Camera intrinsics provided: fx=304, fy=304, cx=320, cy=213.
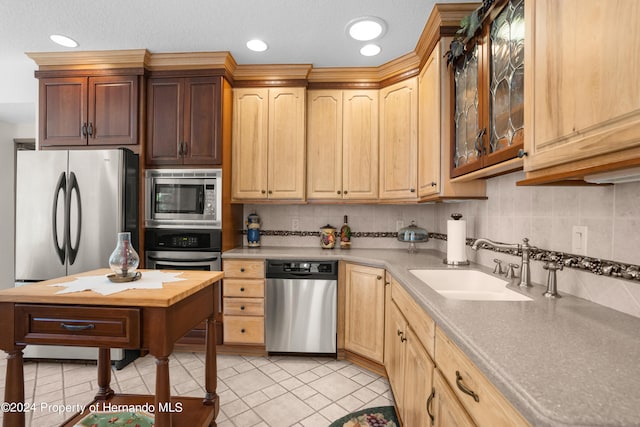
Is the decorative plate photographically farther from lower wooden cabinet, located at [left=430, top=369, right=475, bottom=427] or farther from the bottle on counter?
the bottle on counter

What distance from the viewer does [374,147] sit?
282 centimetres

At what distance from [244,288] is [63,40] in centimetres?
245

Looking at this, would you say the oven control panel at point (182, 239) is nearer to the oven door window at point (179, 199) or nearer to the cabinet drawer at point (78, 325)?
the oven door window at point (179, 199)

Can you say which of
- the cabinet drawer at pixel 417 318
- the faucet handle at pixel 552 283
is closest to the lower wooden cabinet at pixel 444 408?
the cabinet drawer at pixel 417 318

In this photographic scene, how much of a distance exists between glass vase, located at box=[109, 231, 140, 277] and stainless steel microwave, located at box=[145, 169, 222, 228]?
44.9 inches

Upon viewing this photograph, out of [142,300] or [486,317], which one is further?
[142,300]

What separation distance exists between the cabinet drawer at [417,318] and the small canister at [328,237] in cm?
117

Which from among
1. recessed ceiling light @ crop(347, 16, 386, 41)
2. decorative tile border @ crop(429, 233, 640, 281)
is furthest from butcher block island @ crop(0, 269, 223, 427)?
recessed ceiling light @ crop(347, 16, 386, 41)

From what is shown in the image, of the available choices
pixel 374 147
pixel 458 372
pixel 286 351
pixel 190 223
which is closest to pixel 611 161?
pixel 458 372

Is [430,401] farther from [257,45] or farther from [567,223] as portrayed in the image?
[257,45]

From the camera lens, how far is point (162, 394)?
1223mm

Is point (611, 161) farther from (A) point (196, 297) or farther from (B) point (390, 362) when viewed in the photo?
(B) point (390, 362)

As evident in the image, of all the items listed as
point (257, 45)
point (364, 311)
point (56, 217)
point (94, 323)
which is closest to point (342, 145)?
point (257, 45)

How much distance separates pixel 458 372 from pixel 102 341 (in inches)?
54.1
